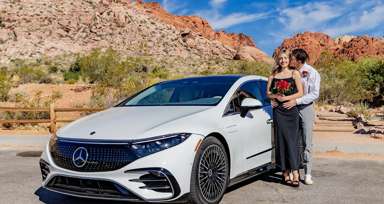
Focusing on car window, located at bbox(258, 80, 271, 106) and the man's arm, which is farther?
car window, located at bbox(258, 80, 271, 106)

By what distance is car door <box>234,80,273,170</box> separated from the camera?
6.04 m

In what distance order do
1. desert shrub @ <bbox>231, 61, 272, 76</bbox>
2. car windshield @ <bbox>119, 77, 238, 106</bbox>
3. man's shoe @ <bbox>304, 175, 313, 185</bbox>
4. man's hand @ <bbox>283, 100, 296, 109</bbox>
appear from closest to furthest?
car windshield @ <bbox>119, 77, 238, 106</bbox> < man's hand @ <bbox>283, 100, 296, 109</bbox> < man's shoe @ <bbox>304, 175, 313, 185</bbox> < desert shrub @ <bbox>231, 61, 272, 76</bbox>

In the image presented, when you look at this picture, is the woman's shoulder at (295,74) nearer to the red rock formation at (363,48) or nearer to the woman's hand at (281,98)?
the woman's hand at (281,98)

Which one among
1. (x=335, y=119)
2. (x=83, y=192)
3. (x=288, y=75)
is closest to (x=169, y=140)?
(x=83, y=192)

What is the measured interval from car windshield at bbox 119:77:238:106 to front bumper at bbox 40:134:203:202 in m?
1.25

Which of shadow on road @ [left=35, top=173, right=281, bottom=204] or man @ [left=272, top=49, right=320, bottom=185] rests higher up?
man @ [left=272, top=49, right=320, bottom=185]

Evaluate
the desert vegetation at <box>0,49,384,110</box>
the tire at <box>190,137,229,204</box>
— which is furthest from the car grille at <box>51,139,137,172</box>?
the desert vegetation at <box>0,49,384,110</box>

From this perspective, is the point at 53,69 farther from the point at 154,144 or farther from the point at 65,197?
the point at 154,144

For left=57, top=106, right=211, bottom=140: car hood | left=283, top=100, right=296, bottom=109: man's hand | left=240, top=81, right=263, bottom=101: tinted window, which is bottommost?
left=57, top=106, right=211, bottom=140: car hood

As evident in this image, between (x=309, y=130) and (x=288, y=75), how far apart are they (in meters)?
0.82

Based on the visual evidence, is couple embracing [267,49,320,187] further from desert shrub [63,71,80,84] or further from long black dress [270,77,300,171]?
desert shrub [63,71,80,84]

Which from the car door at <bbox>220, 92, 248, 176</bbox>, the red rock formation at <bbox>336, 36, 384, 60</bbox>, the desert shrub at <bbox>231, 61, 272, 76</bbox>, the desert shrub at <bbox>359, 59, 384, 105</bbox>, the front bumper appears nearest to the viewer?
the front bumper

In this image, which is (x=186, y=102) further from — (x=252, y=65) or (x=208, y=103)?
(x=252, y=65)

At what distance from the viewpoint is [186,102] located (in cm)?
618
